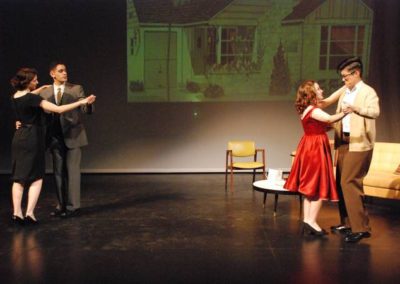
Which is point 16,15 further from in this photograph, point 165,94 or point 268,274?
point 268,274

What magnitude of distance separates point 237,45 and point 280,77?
0.82 metres

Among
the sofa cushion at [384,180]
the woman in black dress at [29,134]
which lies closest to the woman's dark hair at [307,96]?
the sofa cushion at [384,180]

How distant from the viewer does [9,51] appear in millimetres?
7250

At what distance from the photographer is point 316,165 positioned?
13.8 feet

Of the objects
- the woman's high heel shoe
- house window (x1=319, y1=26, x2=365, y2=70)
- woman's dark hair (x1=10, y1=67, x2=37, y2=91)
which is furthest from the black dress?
house window (x1=319, y1=26, x2=365, y2=70)

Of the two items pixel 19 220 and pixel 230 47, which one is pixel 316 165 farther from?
pixel 230 47

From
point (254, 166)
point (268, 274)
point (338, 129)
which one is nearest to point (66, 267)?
point (268, 274)

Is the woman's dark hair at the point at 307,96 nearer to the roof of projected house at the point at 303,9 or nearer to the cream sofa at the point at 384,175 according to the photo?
the cream sofa at the point at 384,175

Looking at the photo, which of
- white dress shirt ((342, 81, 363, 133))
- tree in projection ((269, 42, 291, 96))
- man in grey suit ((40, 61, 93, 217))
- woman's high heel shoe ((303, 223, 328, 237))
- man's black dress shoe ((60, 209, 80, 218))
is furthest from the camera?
tree in projection ((269, 42, 291, 96))

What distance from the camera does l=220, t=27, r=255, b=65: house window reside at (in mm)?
7344

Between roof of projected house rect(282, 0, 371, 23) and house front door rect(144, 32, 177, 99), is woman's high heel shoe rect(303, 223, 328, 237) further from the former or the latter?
roof of projected house rect(282, 0, 371, 23)

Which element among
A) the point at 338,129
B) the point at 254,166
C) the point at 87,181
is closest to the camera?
the point at 338,129

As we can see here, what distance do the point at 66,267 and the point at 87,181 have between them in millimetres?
3549

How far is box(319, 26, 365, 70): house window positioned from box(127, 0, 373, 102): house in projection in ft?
0.05
